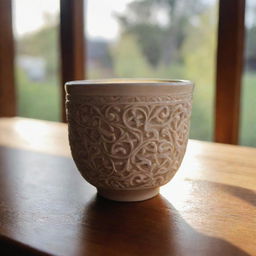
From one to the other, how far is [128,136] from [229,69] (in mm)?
740

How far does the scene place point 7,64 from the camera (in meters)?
1.63

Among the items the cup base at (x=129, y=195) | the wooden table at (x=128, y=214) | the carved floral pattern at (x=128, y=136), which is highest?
the carved floral pattern at (x=128, y=136)

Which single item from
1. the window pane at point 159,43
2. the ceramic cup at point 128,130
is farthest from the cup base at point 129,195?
the window pane at point 159,43

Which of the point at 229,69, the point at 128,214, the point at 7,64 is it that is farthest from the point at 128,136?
the point at 7,64

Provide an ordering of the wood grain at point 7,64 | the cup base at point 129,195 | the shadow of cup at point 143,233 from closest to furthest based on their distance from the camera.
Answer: the shadow of cup at point 143,233
the cup base at point 129,195
the wood grain at point 7,64

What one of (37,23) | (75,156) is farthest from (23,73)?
(75,156)

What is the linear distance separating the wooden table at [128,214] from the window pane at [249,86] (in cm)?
43

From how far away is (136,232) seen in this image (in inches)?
17.0

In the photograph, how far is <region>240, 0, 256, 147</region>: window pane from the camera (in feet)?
3.63

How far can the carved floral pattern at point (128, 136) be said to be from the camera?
18.3 inches

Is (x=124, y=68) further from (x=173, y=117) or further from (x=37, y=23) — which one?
(x=173, y=117)

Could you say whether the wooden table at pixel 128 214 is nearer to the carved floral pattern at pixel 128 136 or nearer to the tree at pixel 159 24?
the carved floral pattern at pixel 128 136

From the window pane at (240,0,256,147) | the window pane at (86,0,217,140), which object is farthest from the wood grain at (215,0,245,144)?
the window pane at (86,0,217,140)

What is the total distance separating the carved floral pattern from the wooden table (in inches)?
2.1
